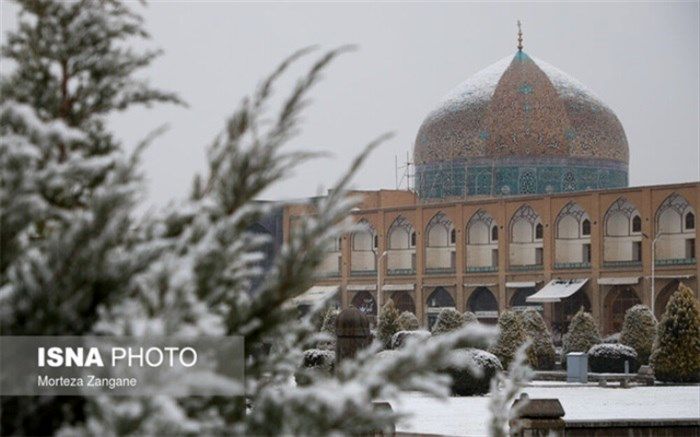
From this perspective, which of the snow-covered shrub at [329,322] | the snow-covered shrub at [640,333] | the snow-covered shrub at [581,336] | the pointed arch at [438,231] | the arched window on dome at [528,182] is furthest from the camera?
the arched window on dome at [528,182]

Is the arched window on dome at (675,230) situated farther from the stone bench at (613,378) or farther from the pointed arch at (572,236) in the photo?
the stone bench at (613,378)

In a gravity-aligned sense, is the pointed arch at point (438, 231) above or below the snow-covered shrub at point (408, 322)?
above

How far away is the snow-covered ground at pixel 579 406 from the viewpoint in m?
15.5

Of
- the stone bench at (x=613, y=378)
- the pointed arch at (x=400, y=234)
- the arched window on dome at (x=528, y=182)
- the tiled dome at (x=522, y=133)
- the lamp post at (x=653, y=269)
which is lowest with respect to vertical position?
the stone bench at (x=613, y=378)

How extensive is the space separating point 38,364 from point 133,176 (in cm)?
54

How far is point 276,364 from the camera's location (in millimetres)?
3299

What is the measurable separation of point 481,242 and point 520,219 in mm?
1792

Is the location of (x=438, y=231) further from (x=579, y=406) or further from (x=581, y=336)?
(x=579, y=406)

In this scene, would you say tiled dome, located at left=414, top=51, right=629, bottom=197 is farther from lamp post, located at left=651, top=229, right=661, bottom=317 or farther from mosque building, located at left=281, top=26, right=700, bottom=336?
lamp post, located at left=651, top=229, right=661, bottom=317

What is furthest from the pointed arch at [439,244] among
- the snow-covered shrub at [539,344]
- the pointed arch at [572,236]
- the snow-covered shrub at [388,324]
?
the snow-covered shrub at [539,344]

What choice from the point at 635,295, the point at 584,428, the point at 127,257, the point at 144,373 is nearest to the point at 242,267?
the point at 127,257

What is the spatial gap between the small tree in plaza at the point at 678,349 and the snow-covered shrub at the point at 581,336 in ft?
13.5

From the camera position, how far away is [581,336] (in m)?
30.7

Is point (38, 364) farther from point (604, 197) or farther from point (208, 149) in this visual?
point (604, 197)
